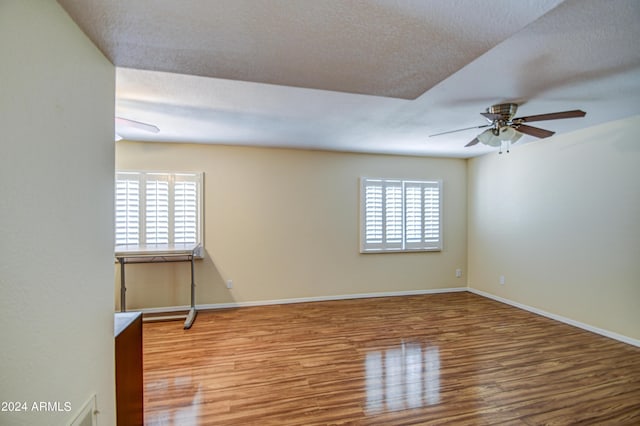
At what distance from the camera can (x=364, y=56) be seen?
131cm

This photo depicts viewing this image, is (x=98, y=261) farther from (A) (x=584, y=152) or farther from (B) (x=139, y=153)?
(A) (x=584, y=152)

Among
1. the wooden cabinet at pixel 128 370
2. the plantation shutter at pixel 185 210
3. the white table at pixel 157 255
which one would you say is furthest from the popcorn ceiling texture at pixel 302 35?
the plantation shutter at pixel 185 210

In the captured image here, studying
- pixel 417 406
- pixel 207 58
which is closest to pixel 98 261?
pixel 207 58

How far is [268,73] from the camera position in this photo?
146 centimetres

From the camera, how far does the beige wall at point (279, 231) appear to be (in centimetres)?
404

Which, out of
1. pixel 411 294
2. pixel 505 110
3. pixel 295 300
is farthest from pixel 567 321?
pixel 295 300

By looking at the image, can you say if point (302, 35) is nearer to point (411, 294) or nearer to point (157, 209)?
point (157, 209)

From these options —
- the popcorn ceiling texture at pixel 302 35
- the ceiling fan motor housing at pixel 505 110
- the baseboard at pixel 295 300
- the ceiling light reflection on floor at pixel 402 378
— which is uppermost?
the ceiling fan motor housing at pixel 505 110

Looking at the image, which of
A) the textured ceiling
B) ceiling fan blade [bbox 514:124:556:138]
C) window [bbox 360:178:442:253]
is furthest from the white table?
ceiling fan blade [bbox 514:124:556:138]

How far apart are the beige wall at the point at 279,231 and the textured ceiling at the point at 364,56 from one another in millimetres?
1294

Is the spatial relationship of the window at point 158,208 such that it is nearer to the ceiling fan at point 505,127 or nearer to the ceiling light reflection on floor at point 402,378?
the ceiling light reflection on floor at point 402,378

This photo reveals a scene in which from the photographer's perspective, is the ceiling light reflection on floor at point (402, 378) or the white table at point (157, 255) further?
the white table at point (157, 255)

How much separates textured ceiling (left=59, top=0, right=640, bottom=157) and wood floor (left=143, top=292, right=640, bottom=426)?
2.16 meters

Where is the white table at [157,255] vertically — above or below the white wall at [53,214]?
below
